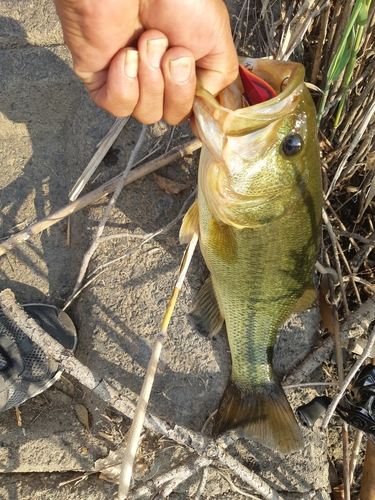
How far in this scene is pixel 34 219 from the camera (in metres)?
2.82

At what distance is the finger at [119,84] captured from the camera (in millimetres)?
1474

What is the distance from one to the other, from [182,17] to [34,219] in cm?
178

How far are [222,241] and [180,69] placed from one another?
89cm

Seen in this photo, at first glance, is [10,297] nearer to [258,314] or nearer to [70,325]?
[70,325]

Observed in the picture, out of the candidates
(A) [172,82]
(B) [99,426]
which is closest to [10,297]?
(B) [99,426]

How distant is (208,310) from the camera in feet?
8.26

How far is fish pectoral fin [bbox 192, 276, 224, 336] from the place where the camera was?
98.3 inches

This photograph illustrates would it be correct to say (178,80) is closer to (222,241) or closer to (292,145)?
(292,145)

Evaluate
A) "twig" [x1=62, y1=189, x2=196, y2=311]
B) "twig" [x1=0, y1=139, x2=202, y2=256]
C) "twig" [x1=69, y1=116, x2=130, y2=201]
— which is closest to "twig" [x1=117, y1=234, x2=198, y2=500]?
"twig" [x1=62, y1=189, x2=196, y2=311]

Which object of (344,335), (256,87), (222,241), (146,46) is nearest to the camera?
(146,46)

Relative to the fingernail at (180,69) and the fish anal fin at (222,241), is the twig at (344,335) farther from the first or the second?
the fingernail at (180,69)

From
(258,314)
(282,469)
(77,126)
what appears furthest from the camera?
(77,126)

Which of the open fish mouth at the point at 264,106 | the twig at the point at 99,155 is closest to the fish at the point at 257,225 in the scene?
the open fish mouth at the point at 264,106

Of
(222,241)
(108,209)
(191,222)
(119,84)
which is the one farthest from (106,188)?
(119,84)
